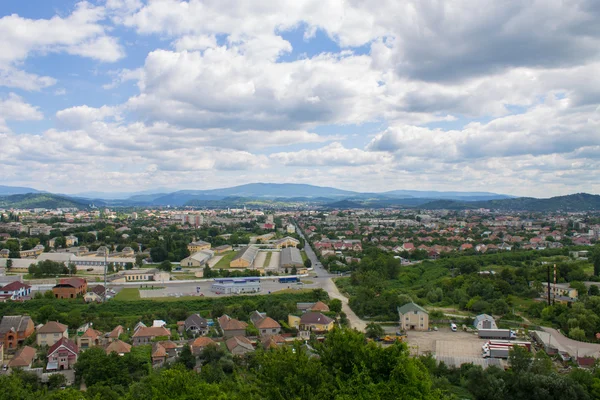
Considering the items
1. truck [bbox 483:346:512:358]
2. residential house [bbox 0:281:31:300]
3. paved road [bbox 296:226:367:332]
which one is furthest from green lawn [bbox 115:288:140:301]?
truck [bbox 483:346:512:358]

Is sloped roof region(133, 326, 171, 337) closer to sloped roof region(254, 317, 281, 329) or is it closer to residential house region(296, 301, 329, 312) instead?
sloped roof region(254, 317, 281, 329)

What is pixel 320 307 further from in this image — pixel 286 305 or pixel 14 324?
pixel 14 324

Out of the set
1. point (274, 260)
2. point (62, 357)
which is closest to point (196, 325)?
point (62, 357)

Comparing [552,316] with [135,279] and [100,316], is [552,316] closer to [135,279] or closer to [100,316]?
[100,316]

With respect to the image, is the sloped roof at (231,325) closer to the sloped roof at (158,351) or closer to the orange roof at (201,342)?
the orange roof at (201,342)

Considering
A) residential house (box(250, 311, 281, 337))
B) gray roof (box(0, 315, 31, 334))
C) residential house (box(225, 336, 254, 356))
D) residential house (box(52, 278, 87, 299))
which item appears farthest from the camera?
residential house (box(52, 278, 87, 299))

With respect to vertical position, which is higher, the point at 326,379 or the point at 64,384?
the point at 326,379

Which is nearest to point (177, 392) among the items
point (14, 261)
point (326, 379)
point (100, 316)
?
point (326, 379)
